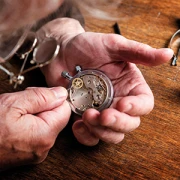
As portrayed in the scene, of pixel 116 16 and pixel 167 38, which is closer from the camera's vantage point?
pixel 116 16

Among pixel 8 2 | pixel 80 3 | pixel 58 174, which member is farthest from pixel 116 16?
pixel 58 174

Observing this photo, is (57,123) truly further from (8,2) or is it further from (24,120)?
(8,2)

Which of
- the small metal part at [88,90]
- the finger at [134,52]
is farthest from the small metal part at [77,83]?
the finger at [134,52]

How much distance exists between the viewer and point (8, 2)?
2.19 feet

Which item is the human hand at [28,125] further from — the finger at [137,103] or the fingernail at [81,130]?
the finger at [137,103]

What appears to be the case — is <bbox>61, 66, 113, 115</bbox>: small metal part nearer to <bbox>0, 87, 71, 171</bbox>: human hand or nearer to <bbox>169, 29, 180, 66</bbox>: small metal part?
<bbox>0, 87, 71, 171</bbox>: human hand

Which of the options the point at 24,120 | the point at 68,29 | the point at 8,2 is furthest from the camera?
the point at 68,29

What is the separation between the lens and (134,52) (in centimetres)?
81

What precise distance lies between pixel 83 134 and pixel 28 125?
148 mm

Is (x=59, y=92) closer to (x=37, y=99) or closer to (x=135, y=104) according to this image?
(x=37, y=99)

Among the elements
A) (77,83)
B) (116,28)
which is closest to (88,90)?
(77,83)

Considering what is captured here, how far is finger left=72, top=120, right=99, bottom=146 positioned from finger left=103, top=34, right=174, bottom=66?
220mm

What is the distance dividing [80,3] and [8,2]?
0.17 metres

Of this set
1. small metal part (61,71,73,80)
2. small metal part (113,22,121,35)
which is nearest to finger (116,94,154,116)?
small metal part (61,71,73,80)
